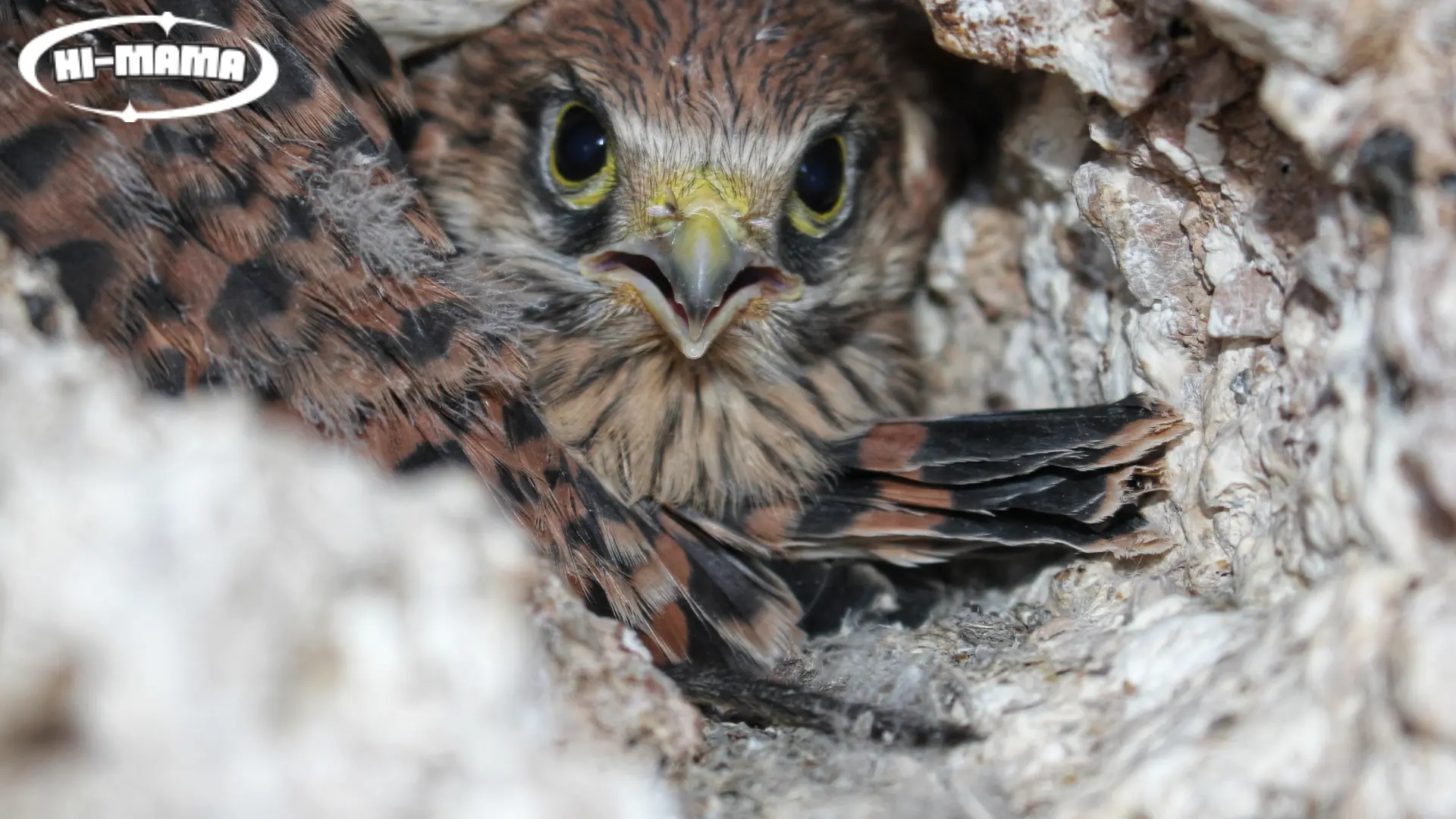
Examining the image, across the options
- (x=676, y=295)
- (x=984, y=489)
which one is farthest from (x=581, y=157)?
(x=984, y=489)

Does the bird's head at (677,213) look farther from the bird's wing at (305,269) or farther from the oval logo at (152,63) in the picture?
the oval logo at (152,63)

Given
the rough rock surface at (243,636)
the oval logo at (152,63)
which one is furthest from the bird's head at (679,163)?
the rough rock surface at (243,636)

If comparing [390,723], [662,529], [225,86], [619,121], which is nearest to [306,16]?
[225,86]

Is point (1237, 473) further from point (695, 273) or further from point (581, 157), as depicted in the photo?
point (581, 157)

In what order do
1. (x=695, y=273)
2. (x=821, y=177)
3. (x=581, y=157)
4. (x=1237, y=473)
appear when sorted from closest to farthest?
(x=1237, y=473), (x=695, y=273), (x=581, y=157), (x=821, y=177)

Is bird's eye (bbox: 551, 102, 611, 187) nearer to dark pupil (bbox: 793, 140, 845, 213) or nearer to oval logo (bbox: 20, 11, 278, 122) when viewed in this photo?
dark pupil (bbox: 793, 140, 845, 213)

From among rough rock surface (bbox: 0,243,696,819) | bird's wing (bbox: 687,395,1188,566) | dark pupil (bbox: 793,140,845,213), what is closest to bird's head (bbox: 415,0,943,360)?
dark pupil (bbox: 793,140,845,213)
